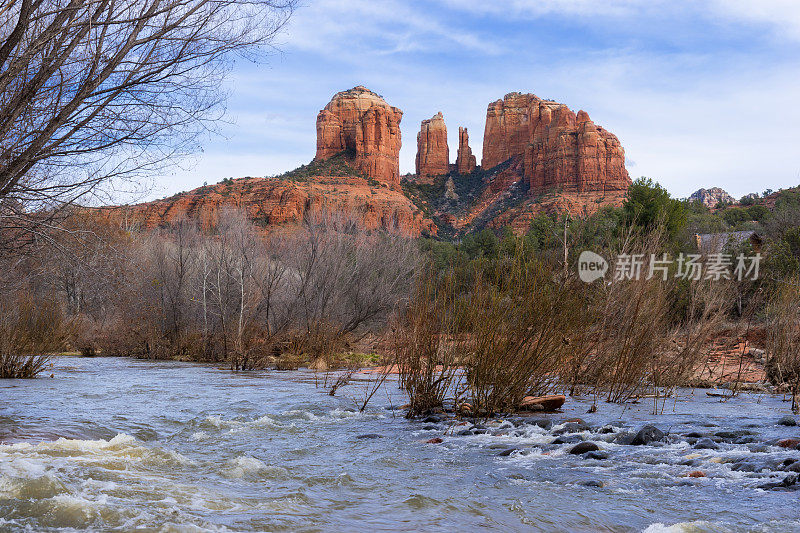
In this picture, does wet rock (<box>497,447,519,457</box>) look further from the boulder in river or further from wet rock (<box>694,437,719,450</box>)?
the boulder in river

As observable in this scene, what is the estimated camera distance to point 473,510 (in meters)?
3.78

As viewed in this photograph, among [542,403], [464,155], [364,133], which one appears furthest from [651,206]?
[464,155]

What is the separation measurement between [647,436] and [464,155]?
113 metres

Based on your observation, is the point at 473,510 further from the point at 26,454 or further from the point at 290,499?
the point at 26,454

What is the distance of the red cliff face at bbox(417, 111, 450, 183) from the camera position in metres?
112

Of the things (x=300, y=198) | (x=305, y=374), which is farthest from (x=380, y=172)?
(x=305, y=374)

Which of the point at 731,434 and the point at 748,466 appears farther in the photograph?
the point at 731,434

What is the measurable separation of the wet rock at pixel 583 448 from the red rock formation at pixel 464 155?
107 meters

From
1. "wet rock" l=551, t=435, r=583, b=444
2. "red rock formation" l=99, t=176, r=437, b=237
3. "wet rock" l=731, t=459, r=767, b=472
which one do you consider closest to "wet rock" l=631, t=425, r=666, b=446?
"wet rock" l=551, t=435, r=583, b=444

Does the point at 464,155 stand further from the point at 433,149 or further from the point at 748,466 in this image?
the point at 748,466

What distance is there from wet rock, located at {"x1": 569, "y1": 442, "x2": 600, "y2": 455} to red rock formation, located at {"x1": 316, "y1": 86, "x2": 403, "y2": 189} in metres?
79.2

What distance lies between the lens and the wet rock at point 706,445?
549 cm

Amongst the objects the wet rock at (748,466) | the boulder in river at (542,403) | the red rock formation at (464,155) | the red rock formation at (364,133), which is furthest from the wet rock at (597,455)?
the red rock formation at (464,155)

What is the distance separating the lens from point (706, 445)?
218 inches
